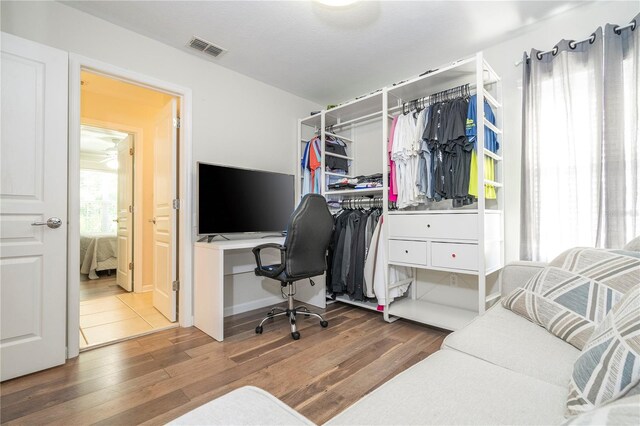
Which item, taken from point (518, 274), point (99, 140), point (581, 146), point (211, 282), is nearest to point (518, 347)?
point (518, 274)

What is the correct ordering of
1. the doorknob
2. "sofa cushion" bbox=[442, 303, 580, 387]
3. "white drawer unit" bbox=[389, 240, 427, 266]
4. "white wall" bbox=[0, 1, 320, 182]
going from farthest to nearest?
"white drawer unit" bbox=[389, 240, 427, 266]
"white wall" bbox=[0, 1, 320, 182]
the doorknob
"sofa cushion" bbox=[442, 303, 580, 387]

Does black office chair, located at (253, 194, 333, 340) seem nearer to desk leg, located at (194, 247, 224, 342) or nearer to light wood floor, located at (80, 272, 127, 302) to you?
desk leg, located at (194, 247, 224, 342)

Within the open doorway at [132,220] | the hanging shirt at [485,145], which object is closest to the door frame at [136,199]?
the open doorway at [132,220]

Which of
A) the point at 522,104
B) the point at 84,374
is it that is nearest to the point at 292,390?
the point at 84,374

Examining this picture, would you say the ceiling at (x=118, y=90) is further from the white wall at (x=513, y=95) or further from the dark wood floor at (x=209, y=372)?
the white wall at (x=513, y=95)

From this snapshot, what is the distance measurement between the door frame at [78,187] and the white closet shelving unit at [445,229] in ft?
4.47

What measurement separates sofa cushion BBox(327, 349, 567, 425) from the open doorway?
7.72 feet

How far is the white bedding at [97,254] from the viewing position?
15.4 feet

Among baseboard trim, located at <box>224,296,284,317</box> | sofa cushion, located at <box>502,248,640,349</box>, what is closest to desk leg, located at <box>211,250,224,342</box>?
baseboard trim, located at <box>224,296,284,317</box>

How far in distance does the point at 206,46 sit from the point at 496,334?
2.92m

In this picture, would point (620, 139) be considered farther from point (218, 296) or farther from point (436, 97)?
point (218, 296)

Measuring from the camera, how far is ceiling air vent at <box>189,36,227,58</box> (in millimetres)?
2455

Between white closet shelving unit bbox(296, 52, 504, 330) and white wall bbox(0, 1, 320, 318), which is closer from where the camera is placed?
white wall bbox(0, 1, 320, 318)

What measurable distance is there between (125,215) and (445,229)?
4.06 m
